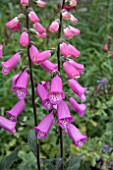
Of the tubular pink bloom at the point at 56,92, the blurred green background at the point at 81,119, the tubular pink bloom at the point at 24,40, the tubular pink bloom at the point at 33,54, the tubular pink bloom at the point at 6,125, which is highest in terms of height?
the tubular pink bloom at the point at 24,40

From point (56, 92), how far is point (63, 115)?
0.17m

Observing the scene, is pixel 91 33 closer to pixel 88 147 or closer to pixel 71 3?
pixel 88 147

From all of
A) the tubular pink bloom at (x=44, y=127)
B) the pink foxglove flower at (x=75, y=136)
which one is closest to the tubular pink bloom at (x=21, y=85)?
the tubular pink bloom at (x=44, y=127)

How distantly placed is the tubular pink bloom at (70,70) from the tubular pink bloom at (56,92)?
0.08 metres

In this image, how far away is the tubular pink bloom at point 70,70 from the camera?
2324mm

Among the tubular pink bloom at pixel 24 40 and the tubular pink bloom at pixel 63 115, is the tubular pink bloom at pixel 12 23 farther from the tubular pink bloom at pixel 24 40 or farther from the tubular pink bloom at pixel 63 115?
the tubular pink bloom at pixel 63 115

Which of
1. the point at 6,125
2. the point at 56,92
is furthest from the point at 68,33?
the point at 6,125

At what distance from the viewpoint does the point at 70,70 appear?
2334 millimetres

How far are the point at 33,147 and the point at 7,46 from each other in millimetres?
1580

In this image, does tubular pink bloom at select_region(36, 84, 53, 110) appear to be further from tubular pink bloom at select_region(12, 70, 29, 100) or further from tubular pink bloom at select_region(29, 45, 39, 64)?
tubular pink bloom at select_region(29, 45, 39, 64)

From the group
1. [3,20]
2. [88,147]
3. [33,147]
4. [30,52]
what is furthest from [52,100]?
[3,20]

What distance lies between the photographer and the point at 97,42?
17.1 feet

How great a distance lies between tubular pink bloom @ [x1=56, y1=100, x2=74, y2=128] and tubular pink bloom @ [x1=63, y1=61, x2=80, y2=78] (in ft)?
0.71

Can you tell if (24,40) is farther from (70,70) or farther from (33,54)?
(70,70)
